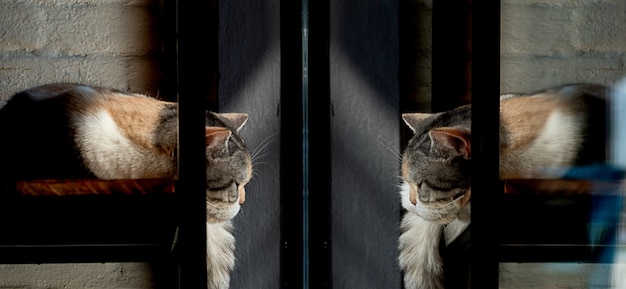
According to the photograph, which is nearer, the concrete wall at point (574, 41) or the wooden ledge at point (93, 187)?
the wooden ledge at point (93, 187)

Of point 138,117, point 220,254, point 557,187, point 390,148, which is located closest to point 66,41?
point 138,117

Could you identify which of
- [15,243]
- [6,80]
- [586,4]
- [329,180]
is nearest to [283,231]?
[329,180]

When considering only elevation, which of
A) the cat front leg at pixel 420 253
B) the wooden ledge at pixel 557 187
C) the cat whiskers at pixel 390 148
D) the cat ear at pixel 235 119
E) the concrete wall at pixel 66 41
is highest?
the concrete wall at pixel 66 41

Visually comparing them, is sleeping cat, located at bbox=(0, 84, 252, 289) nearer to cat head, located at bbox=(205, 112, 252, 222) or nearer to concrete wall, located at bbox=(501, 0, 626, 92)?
cat head, located at bbox=(205, 112, 252, 222)

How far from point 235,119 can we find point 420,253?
0.38m

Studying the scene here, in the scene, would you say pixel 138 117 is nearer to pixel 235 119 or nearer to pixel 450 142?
pixel 235 119

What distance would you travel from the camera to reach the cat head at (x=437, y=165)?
0.90m

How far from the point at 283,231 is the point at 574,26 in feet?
2.03

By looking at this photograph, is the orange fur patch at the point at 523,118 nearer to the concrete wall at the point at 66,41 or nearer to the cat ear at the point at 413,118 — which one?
the cat ear at the point at 413,118

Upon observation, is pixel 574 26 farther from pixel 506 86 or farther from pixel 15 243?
pixel 15 243

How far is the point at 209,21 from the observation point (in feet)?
2.92

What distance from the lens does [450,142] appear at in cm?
91

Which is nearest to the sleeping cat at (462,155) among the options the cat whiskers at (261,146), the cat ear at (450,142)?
the cat ear at (450,142)

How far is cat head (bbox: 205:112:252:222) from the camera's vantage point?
910mm
